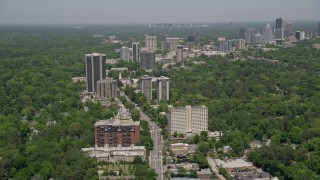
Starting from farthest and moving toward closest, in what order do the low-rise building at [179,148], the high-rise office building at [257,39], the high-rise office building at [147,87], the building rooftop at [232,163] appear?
the high-rise office building at [257,39], the high-rise office building at [147,87], the low-rise building at [179,148], the building rooftop at [232,163]

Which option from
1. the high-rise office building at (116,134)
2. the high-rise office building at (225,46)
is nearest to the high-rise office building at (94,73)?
the high-rise office building at (116,134)

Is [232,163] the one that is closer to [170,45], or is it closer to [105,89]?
[105,89]

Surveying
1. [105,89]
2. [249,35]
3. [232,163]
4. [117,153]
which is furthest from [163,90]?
[249,35]

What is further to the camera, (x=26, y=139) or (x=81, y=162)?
(x=26, y=139)

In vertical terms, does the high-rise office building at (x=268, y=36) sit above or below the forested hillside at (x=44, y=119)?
above

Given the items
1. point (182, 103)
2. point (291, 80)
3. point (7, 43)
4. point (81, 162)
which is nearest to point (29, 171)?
point (81, 162)

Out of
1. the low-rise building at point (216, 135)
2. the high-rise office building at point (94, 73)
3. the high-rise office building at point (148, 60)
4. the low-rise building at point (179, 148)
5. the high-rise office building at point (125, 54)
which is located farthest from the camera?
the high-rise office building at point (125, 54)

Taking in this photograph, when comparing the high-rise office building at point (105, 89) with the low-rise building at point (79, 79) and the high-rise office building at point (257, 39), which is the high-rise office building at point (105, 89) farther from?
the high-rise office building at point (257, 39)

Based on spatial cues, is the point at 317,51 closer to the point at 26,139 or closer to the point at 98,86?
the point at 98,86
